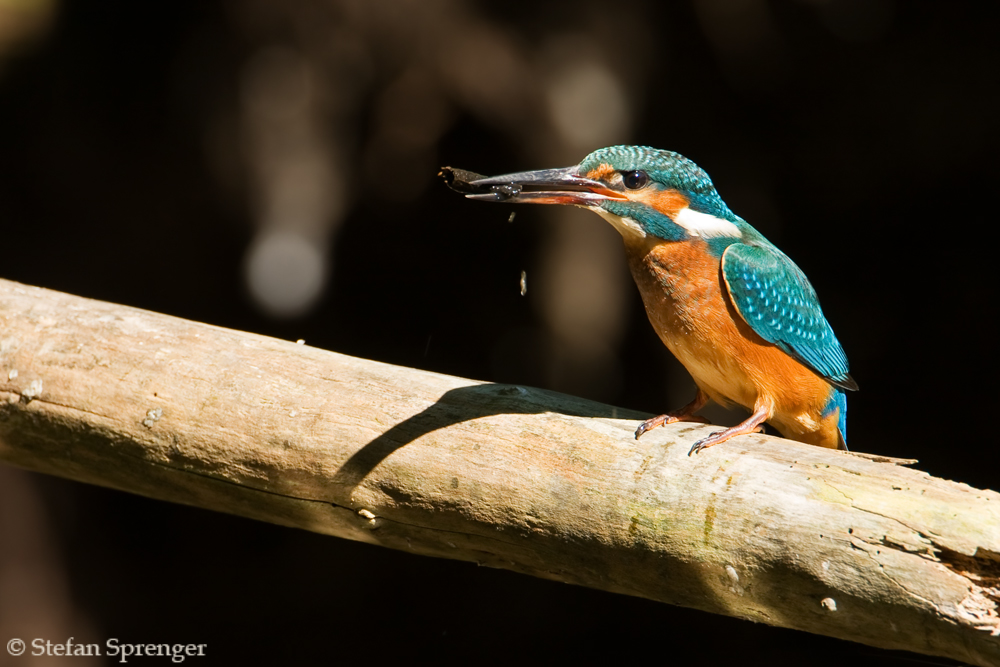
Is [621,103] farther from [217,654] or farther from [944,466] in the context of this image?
[217,654]

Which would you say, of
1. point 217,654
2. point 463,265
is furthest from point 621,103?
point 217,654

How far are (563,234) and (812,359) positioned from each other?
198cm

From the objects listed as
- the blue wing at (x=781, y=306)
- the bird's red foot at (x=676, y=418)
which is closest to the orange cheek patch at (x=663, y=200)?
the blue wing at (x=781, y=306)

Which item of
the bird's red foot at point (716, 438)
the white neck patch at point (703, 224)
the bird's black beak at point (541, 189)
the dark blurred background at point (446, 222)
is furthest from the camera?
the dark blurred background at point (446, 222)

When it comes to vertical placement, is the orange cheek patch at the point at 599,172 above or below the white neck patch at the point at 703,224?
above

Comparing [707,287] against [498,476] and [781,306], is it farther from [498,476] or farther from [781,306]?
[498,476]

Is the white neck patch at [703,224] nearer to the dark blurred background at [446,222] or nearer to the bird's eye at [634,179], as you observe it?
the bird's eye at [634,179]

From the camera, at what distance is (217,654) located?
15.9 ft

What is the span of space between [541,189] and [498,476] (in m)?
0.76

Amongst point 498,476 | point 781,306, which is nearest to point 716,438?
point 498,476

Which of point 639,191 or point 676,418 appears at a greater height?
point 639,191

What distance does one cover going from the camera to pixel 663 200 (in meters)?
2.24

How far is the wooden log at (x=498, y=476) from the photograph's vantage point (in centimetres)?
138

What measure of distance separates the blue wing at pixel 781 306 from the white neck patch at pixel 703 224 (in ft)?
0.22
